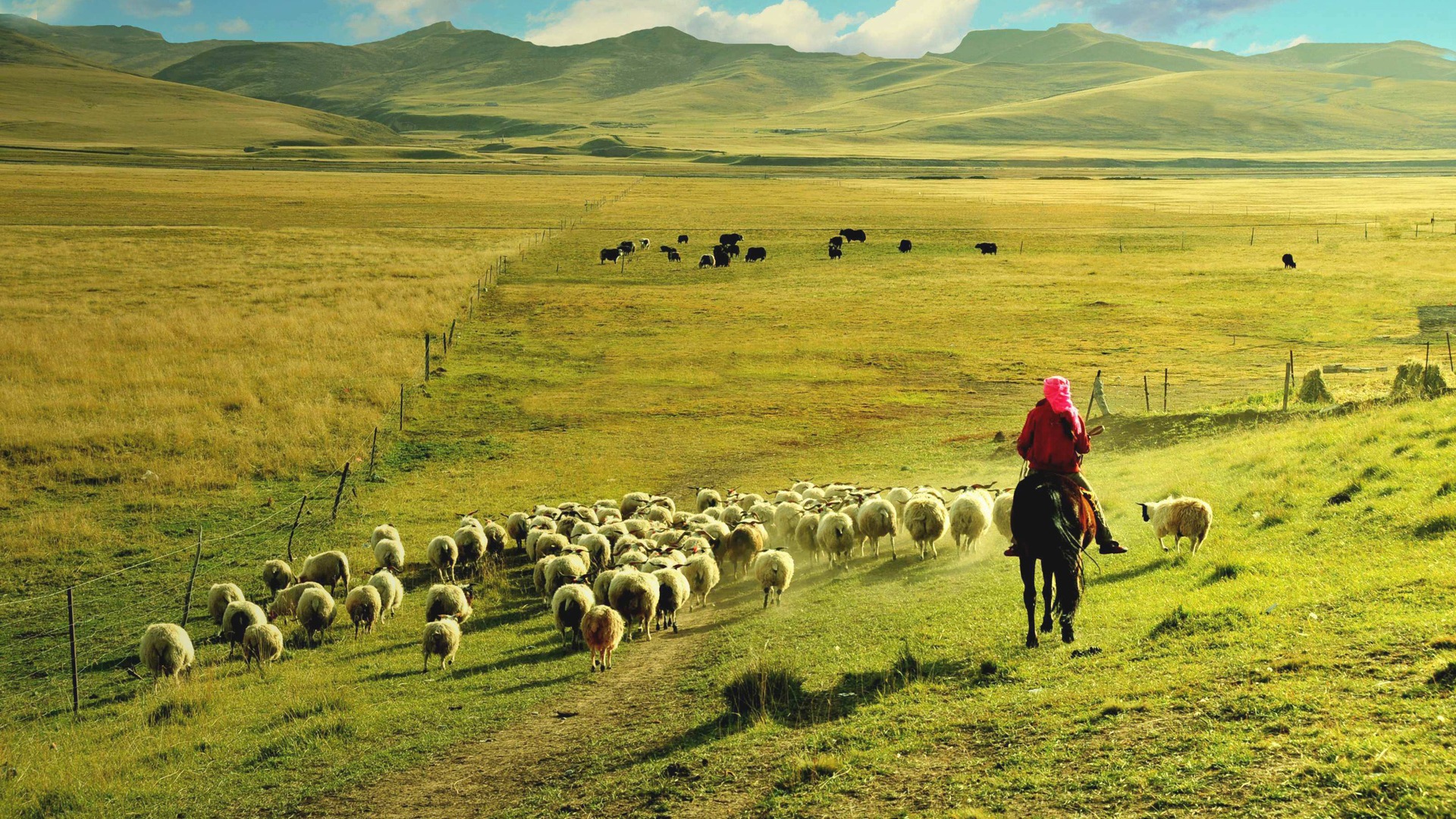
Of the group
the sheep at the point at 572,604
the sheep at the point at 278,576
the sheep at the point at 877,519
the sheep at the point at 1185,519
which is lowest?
the sheep at the point at 278,576

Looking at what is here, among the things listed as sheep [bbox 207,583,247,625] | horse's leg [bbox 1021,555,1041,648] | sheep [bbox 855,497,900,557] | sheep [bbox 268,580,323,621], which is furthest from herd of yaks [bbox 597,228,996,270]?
horse's leg [bbox 1021,555,1041,648]

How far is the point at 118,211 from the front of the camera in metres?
79.0

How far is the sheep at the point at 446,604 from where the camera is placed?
45.0 ft

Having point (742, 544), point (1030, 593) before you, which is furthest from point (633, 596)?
point (1030, 593)

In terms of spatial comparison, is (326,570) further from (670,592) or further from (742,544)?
(742,544)

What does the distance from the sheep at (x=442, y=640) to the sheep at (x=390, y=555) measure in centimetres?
413

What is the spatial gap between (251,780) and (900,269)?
50724 millimetres

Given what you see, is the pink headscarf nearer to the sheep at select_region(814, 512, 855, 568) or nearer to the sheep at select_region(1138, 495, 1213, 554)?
the sheep at select_region(1138, 495, 1213, 554)

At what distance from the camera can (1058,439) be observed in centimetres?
992

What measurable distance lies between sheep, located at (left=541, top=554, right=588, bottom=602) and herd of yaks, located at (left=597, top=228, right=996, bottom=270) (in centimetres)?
4407

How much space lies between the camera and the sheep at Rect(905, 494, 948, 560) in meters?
15.0

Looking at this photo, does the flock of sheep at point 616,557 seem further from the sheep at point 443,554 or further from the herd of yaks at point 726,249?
the herd of yaks at point 726,249

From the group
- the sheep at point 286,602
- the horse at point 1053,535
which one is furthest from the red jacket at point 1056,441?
the sheep at point 286,602

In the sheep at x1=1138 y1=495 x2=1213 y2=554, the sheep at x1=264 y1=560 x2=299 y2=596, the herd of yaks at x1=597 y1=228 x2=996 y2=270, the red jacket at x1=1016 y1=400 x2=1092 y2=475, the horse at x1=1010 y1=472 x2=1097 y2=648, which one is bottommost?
the sheep at x1=264 y1=560 x2=299 y2=596
